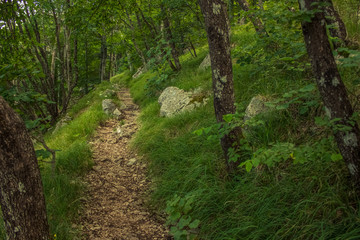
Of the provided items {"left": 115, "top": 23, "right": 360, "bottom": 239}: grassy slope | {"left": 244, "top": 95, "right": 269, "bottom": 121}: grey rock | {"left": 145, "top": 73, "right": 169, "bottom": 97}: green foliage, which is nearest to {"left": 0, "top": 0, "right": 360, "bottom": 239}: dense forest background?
{"left": 115, "top": 23, "right": 360, "bottom": 239}: grassy slope

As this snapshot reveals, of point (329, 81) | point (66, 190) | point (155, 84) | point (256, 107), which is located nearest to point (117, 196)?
→ point (66, 190)

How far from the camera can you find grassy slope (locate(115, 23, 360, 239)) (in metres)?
2.24

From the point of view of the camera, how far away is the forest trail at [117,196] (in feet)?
11.5

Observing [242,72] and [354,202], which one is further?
[242,72]

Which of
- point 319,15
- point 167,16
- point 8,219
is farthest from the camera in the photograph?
point 167,16

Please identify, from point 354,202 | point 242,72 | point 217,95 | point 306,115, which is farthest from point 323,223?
point 242,72

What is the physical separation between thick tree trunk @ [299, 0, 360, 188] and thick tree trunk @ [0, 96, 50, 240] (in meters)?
3.03

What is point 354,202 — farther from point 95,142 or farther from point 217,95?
point 95,142

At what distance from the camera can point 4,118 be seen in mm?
2396

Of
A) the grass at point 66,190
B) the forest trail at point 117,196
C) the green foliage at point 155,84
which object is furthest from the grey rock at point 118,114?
the grass at point 66,190

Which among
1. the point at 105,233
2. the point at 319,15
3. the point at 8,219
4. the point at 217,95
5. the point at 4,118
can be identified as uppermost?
the point at 4,118

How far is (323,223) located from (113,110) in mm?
7934

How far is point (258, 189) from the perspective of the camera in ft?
9.61

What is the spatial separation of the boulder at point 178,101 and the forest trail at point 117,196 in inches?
59.1
